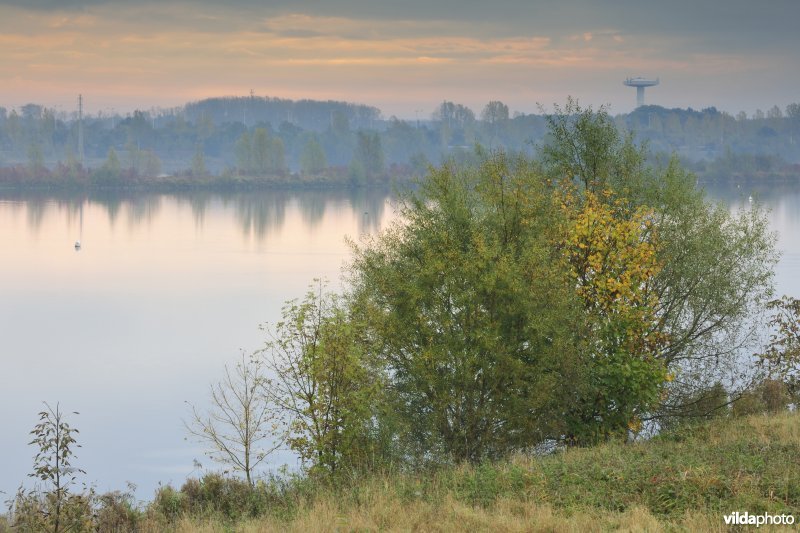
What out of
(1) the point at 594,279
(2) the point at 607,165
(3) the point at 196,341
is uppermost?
(2) the point at 607,165

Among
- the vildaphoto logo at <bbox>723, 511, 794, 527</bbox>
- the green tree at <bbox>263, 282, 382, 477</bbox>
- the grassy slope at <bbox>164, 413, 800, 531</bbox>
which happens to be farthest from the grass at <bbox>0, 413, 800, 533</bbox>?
the green tree at <bbox>263, 282, 382, 477</bbox>

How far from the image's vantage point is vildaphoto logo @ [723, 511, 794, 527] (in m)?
11.3

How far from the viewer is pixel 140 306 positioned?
6262 centimetres

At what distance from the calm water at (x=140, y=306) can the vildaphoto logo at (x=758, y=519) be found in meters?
20.9

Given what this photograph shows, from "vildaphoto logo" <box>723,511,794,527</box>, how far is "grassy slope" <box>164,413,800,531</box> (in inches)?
6.2

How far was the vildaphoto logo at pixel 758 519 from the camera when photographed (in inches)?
445

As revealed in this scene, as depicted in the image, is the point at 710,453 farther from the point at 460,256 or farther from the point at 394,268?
the point at 394,268

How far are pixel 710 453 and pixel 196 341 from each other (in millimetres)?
39043

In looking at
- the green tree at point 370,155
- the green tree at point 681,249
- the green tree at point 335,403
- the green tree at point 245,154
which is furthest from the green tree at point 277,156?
the green tree at point 335,403

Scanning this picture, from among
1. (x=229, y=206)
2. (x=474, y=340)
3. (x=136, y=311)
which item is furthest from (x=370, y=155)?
(x=474, y=340)

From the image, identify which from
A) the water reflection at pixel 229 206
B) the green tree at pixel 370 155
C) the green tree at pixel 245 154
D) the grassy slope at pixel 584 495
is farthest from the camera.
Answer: the green tree at pixel 370 155

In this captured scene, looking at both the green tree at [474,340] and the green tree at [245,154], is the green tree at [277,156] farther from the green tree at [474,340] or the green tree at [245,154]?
the green tree at [474,340]

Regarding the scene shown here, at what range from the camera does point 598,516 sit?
1214cm

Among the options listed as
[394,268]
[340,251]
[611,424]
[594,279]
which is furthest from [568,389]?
[340,251]
